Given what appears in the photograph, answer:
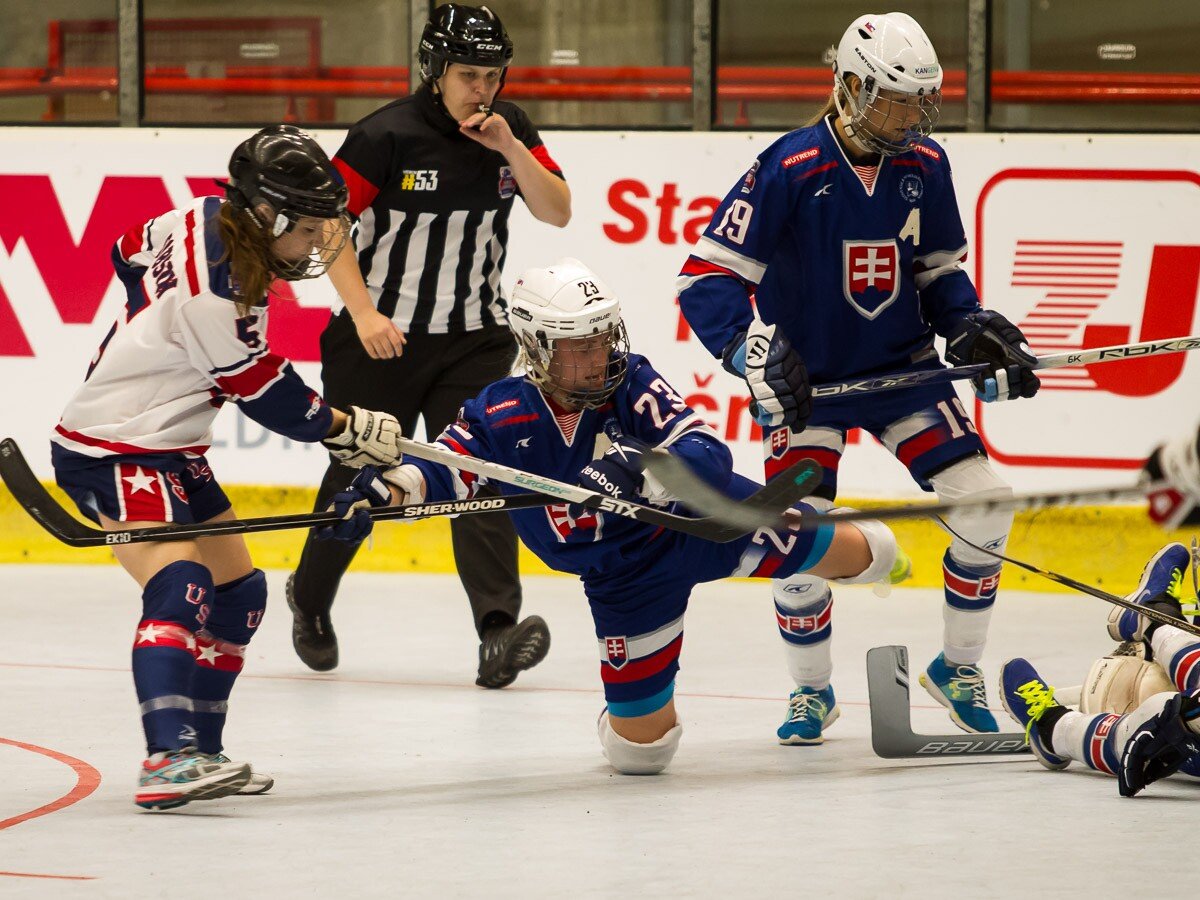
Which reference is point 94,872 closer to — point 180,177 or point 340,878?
point 340,878

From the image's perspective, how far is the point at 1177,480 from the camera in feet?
6.95

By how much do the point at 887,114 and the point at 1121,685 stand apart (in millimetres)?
1157

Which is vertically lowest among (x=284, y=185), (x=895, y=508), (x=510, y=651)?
(x=510, y=651)

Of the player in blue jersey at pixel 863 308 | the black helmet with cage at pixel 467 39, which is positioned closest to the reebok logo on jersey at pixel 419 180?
the black helmet with cage at pixel 467 39

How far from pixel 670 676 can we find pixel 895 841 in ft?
2.22

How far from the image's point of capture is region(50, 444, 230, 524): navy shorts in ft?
10.3

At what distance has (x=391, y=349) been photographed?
4125mm

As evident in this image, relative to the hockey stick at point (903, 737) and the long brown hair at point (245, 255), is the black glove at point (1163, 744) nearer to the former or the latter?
the hockey stick at point (903, 737)

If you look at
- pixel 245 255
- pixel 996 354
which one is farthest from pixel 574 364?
pixel 996 354

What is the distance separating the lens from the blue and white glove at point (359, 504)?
10.1 feet

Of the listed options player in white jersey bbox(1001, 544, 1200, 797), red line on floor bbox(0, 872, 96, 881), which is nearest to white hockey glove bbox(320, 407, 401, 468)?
red line on floor bbox(0, 872, 96, 881)

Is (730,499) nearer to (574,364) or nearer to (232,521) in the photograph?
(574,364)

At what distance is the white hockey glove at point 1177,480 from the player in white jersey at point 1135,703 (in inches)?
36.6

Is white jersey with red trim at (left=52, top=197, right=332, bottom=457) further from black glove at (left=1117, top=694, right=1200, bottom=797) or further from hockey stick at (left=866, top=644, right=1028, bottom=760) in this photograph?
black glove at (left=1117, top=694, right=1200, bottom=797)
